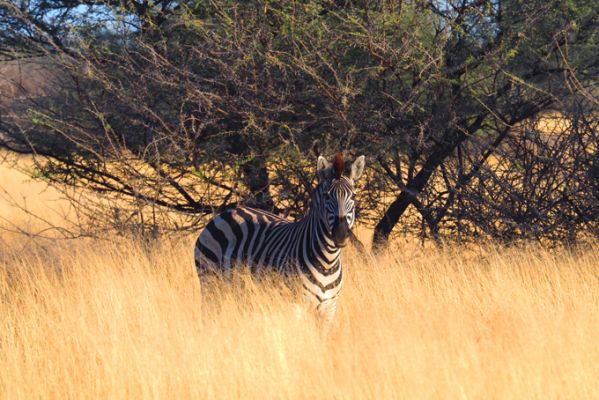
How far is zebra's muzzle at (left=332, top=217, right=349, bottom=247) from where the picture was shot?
18.5ft

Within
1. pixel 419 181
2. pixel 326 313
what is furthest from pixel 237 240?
pixel 419 181

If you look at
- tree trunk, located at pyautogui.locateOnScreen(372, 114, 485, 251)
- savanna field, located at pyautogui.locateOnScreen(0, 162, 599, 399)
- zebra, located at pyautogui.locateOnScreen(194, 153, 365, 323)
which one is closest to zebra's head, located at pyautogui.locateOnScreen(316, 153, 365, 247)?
zebra, located at pyautogui.locateOnScreen(194, 153, 365, 323)

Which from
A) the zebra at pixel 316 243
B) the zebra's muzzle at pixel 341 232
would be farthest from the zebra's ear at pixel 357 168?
the zebra's muzzle at pixel 341 232

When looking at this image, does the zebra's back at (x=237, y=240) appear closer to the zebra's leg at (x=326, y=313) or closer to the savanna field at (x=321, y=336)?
the savanna field at (x=321, y=336)

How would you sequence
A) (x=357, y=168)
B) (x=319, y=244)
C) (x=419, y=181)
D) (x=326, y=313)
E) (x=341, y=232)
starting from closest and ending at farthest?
(x=341, y=232)
(x=326, y=313)
(x=319, y=244)
(x=357, y=168)
(x=419, y=181)


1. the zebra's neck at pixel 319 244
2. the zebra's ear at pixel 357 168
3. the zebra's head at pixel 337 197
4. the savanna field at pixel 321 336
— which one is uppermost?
the zebra's ear at pixel 357 168

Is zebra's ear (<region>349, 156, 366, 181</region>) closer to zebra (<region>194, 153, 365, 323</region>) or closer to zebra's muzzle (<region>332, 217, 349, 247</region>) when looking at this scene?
zebra (<region>194, 153, 365, 323</region>)

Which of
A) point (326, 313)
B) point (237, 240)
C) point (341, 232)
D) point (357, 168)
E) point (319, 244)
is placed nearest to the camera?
point (341, 232)

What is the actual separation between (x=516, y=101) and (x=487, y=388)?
202 inches

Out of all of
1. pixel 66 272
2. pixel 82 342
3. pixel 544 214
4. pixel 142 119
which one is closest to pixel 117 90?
pixel 142 119

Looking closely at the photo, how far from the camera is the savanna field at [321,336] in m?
4.69

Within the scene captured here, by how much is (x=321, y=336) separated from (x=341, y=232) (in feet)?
2.31

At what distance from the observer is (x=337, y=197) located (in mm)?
5734

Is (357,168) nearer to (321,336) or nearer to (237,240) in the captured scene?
(321,336)
